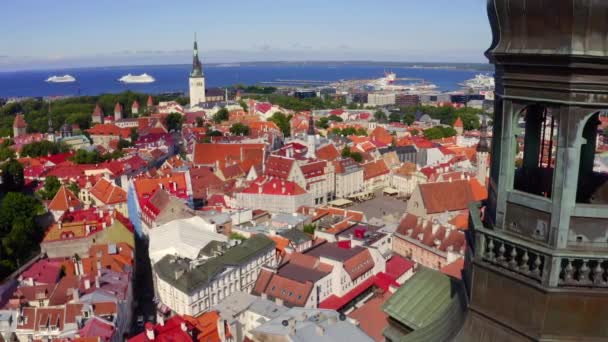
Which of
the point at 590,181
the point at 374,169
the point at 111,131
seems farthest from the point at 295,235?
the point at 111,131

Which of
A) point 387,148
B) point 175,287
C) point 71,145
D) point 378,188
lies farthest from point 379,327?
point 71,145

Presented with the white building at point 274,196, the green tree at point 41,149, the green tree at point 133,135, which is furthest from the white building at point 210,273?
the green tree at point 133,135

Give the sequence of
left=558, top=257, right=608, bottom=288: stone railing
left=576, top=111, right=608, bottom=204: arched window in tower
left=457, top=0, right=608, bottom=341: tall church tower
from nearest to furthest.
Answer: left=457, top=0, right=608, bottom=341: tall church tower < left=558, top=257, right=608, bottom=288: stone railing < left=576, top=111, right=608, bottom=204: arched window in tower

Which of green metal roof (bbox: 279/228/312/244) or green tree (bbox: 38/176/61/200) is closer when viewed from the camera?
green metal roof (bbox: 279/228/312/244)

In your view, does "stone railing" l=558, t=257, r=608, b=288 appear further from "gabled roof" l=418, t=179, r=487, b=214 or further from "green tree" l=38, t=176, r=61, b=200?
"green tree" l=38, t=176, r=61, b=200

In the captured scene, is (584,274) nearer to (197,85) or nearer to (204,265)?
(204,265)

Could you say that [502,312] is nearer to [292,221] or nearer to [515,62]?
[515,62]

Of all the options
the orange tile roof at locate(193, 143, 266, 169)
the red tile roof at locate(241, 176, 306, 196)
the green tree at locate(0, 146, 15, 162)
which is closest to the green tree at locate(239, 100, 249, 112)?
the green tree at locate(0, 146, 15, 162)

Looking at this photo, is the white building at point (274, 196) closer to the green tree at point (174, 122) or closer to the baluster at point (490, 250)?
the baluster at point (490, 250)
